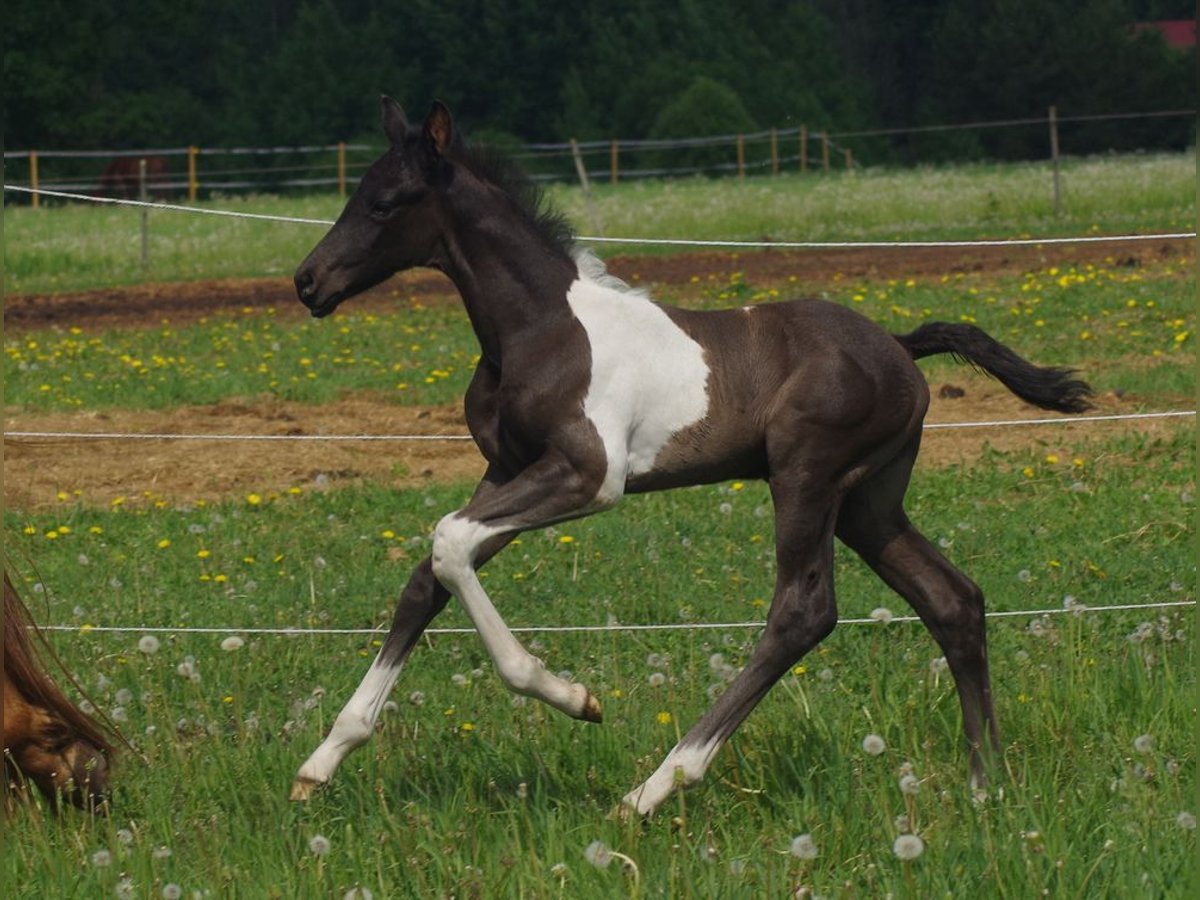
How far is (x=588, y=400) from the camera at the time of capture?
4.76m

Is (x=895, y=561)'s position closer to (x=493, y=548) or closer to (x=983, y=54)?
(x=493, y=548)

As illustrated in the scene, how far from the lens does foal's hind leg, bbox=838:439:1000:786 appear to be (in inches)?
205

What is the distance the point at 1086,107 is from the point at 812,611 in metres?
48.2

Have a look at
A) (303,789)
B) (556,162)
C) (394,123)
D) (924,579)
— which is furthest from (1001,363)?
(556,162)

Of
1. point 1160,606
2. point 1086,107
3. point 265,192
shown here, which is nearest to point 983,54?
point 1086,107

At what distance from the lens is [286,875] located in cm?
421

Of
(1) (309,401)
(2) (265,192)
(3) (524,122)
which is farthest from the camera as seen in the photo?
(3) (524,122)

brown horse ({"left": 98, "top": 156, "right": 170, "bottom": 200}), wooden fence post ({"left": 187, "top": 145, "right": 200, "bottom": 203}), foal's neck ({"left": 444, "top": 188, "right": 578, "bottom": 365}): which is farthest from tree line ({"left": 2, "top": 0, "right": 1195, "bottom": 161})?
foal's neck ({"left": 444, "top": 188, "right": 578, "bottom": 365})

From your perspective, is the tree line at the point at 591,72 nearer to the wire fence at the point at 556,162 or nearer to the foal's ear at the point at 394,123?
the wire fence at the point at 556,162

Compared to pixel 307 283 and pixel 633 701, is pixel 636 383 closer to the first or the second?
pixel 307 283

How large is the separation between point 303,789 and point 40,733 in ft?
2.15

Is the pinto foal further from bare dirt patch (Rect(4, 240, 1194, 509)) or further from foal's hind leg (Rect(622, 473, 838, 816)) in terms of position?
bare dirt patch (Rect(4, 240, 1194, 509))

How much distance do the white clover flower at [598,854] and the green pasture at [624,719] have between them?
2.4 inches

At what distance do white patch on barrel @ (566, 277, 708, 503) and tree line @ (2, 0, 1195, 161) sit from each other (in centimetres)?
4051
